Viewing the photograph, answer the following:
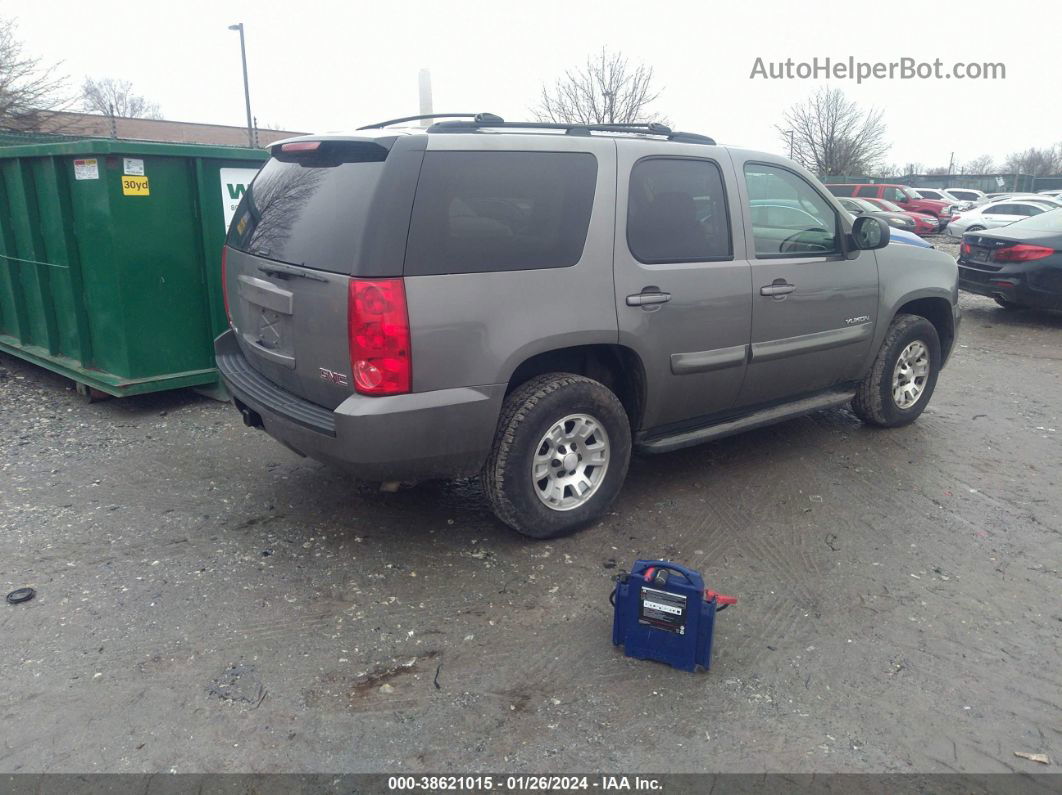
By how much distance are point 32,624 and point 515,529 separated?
7.04ft

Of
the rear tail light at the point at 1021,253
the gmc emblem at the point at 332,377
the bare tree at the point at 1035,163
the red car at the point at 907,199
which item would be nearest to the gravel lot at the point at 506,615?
the gmc emblem at the point at 332,377

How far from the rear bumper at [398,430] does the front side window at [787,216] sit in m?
2.04

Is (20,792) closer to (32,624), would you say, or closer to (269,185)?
(32,624)

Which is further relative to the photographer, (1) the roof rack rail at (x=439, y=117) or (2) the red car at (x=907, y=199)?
(2) the red car at (x=907, y=199)

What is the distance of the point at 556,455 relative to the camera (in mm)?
4125

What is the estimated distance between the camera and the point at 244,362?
455 cm

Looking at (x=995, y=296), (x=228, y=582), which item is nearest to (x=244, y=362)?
(x=228, y=582)

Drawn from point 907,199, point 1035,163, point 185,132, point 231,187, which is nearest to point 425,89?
point 231,187

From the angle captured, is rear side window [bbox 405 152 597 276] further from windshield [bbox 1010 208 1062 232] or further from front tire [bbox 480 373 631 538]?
windshield [bbox 1010 208 1062 232]

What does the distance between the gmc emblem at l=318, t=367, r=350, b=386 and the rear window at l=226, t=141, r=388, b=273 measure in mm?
435

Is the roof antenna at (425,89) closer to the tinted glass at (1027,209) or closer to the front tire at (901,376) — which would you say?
the front tire at (901,376)

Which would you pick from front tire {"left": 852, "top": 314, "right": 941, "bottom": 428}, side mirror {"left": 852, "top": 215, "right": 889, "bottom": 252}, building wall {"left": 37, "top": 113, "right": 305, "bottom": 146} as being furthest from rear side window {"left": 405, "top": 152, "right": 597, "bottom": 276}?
building wall {"left": 37, "top": 113, "right": 305, "bottom": 146}

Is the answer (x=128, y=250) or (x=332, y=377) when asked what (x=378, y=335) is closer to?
(x=332, y=377)

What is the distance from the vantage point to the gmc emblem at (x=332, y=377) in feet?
11.7
